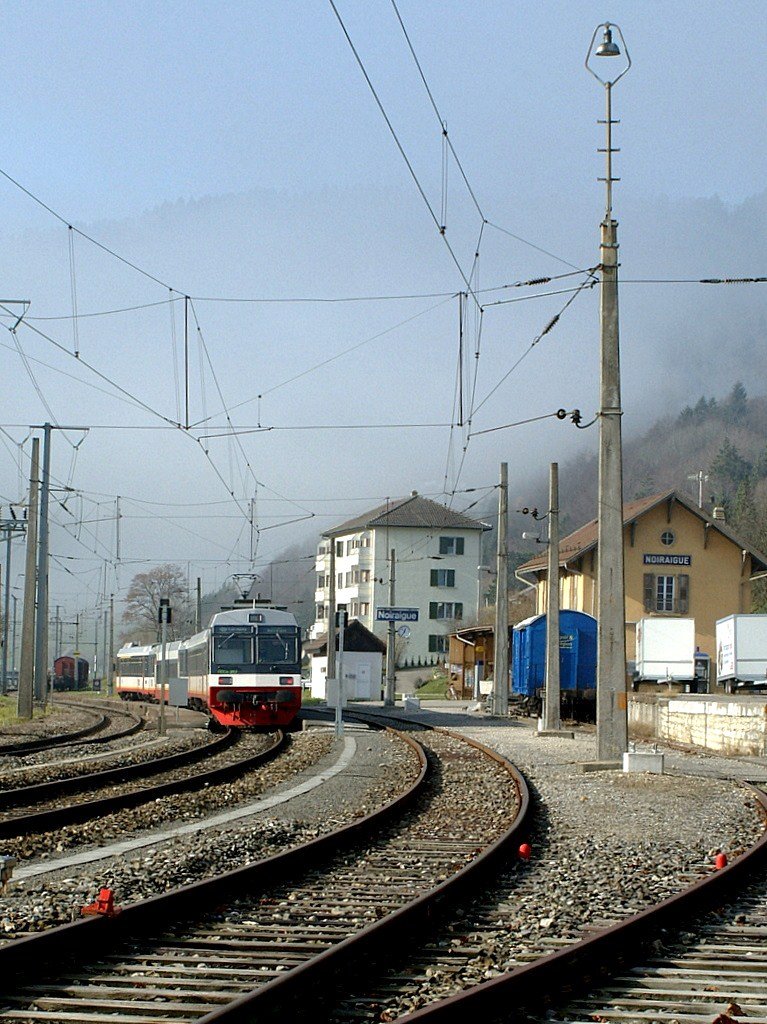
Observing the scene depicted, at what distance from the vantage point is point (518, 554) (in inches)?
5920

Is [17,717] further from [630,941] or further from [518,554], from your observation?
[518,554]

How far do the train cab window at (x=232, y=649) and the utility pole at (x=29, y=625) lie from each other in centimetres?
631

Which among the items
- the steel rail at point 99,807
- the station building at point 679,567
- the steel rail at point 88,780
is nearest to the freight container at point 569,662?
the station building at point 679,567

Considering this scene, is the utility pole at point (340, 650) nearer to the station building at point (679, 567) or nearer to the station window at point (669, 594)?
the station building at point (679, 567)

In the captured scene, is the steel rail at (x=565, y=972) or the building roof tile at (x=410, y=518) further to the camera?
the building roof tile at (x=410, y=518)

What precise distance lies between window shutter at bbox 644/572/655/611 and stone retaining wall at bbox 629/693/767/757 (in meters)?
25.6

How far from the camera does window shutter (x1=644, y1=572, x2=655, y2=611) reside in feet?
188

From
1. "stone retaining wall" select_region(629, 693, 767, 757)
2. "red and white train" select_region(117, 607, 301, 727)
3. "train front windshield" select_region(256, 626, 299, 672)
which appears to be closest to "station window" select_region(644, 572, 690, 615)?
"stone retaining wall" select_region(629, 693, 767, 757)

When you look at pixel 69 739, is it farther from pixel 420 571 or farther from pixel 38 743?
pixel 420 571

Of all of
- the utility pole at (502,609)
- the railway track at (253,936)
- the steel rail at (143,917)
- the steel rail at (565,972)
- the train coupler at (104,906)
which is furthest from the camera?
the utility pole at (502,609)

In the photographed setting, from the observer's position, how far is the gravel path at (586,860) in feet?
22.1

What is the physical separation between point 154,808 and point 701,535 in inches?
1822

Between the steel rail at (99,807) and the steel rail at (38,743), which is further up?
the steel rail at (99,807)

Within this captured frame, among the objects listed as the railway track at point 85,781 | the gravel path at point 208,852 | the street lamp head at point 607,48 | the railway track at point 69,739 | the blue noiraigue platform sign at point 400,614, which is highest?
the street lamp head at point 607,48
